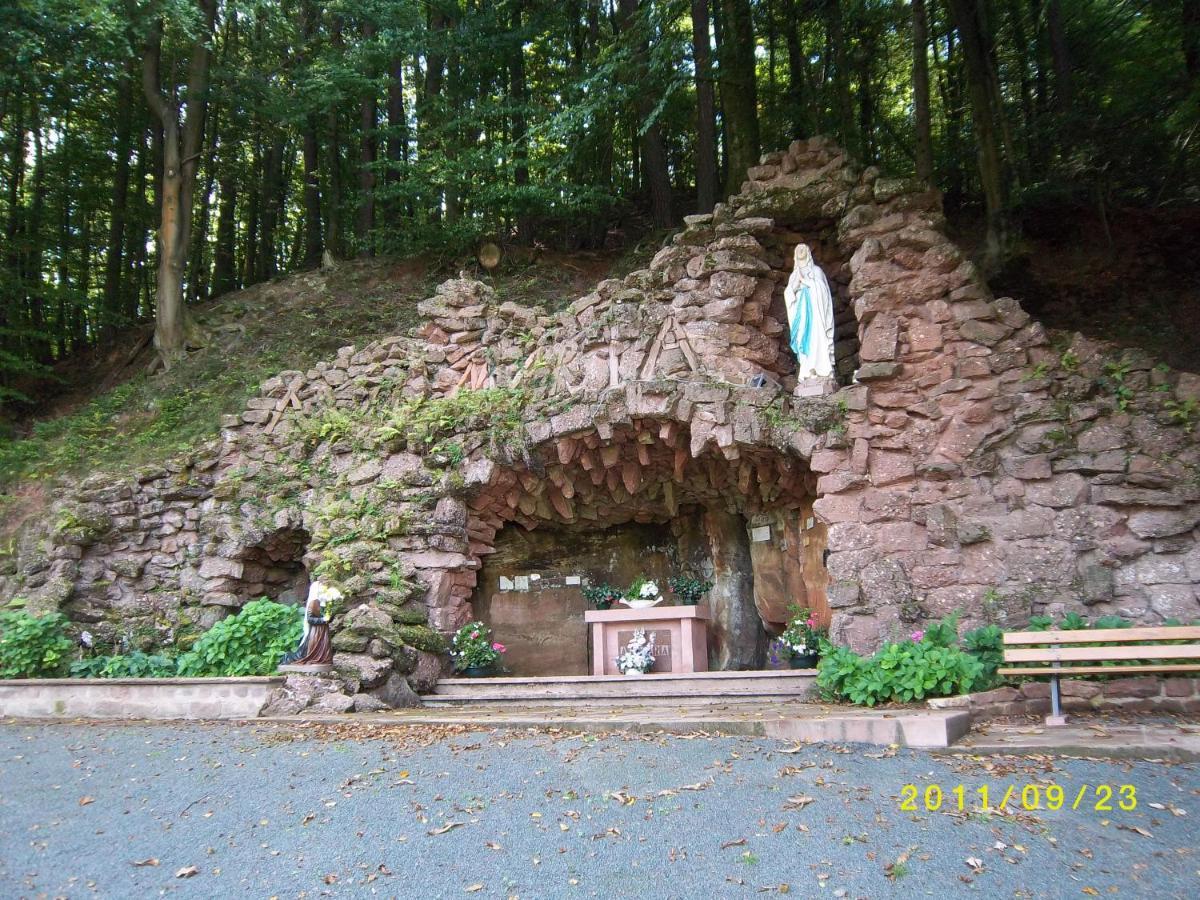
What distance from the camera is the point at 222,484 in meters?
11.6

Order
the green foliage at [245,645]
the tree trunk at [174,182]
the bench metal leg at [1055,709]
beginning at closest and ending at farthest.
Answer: the bench metal leg at [1055,709], the green foliage at [245,645], the tree trunk at [174,182]

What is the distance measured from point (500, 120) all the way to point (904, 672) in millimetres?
14208

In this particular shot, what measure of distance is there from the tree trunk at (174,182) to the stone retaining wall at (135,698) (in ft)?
24.2

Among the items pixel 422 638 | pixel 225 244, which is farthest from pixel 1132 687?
pixel 225 244

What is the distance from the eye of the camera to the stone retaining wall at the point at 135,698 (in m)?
8.59

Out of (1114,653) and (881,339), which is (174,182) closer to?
(881,339)

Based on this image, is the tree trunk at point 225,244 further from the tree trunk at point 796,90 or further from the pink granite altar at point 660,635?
the pink granite altar at point 660,635

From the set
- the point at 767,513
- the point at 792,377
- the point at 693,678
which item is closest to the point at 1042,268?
the point at 792,377

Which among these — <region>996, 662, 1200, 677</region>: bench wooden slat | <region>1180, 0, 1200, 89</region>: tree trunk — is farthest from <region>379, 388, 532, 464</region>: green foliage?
<region>1180, 0, 1200, 89</region>: tree trunk

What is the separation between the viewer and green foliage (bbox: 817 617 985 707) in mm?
6938

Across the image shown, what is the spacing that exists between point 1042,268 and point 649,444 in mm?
6321

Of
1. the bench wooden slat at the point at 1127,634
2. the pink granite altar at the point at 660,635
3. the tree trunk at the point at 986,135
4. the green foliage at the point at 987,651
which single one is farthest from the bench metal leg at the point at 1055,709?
the tree trunk at the point at 986,135
